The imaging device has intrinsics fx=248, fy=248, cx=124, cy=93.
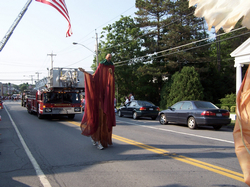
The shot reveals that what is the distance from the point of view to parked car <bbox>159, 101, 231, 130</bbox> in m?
12.4

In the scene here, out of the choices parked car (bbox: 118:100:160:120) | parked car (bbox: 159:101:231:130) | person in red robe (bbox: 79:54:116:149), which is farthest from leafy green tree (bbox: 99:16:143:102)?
person in red robe (bbox: 79:54:116:149)

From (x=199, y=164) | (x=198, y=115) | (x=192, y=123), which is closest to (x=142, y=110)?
(x=192, y=123)

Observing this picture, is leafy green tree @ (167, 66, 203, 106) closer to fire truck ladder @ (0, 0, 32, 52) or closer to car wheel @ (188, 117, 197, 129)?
car wheel @ (188, 117, 197, 129)

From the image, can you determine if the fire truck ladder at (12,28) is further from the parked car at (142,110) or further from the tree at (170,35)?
the tree at (170,35)

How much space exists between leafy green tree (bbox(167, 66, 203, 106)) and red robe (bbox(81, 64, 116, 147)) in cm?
2107

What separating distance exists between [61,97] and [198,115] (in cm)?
919

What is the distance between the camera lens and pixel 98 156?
666cm

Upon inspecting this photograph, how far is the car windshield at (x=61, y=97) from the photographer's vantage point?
54.6ft

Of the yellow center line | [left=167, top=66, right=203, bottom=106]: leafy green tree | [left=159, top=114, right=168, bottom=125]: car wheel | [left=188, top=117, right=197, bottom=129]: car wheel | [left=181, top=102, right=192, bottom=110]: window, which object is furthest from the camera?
[left=167, top=66, right=203, bottom=106]: leafy green tree

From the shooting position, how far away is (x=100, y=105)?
758 centimetres

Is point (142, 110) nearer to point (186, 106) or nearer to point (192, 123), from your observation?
point (186, 106)

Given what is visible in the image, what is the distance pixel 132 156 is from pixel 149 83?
32.9 m

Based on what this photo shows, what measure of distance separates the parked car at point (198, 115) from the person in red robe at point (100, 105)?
6462 millimetres

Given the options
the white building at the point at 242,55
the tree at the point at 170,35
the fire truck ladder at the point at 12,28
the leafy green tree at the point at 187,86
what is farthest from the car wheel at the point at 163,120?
the tree at the point at 170,35
